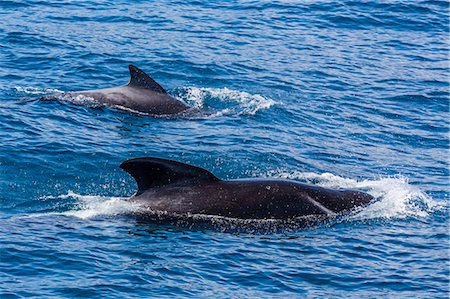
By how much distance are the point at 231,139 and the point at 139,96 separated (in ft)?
11.2

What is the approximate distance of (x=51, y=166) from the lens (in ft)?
68.7

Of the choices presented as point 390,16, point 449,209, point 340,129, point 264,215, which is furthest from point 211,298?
point 390,16

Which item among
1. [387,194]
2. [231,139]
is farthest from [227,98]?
[387,194]

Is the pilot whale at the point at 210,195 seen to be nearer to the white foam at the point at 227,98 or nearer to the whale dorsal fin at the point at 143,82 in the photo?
→ the whale dorsal fin at the point at 143,82

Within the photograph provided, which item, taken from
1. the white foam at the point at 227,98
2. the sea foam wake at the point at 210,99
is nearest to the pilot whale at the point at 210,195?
the sea foam wake at the point at 210,99

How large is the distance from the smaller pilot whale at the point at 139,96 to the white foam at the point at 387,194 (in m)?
5.41

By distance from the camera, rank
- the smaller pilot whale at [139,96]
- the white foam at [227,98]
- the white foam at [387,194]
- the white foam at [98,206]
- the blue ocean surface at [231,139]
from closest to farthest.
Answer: the blue ocean surface at [231,139]
the white foam at [98,206]
the white foam at [387,194]
the smaller pilot whale at [139,96]
the white foam at [227,98]

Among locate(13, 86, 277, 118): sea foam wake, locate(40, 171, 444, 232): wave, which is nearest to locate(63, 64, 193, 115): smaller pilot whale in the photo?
locate(13, 86, 277, 118): sea foam wake

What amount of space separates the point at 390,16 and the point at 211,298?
27460mm

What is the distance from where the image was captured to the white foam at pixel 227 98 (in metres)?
27.1

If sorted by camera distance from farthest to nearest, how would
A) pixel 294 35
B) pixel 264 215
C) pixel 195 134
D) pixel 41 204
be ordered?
pixel 294 35 < pixel 195 134 < pixel 41 204 < pixel 264 215

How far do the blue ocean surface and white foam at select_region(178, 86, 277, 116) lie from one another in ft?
0.20

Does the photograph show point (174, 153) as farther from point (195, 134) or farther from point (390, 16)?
point (390, 16)

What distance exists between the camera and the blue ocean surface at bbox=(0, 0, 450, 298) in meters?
15.4
